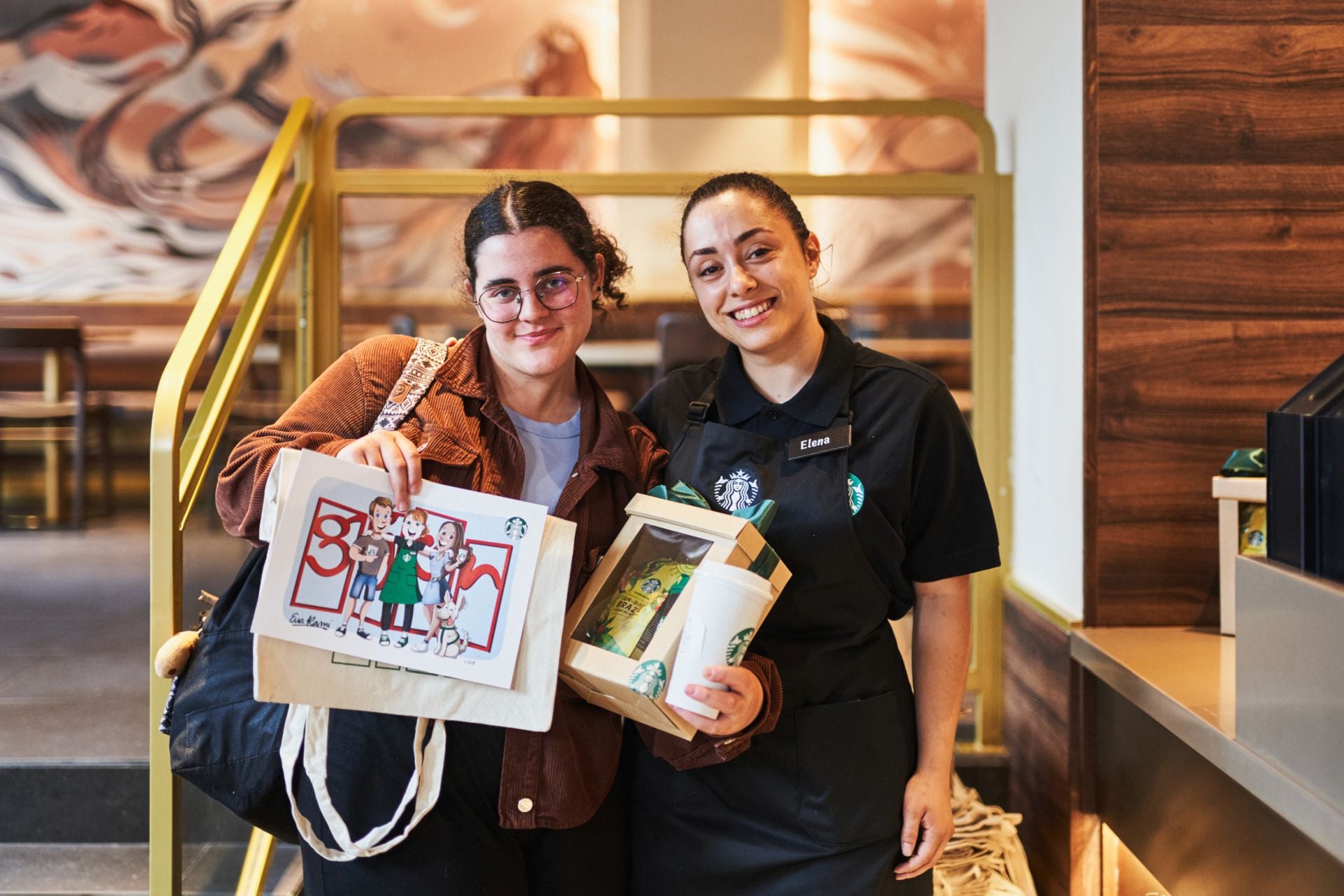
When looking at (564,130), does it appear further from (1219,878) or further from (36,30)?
(1219,878)

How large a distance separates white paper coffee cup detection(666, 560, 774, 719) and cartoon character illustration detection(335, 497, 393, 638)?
37 centimetres

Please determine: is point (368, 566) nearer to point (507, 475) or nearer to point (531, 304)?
point (507, 475)

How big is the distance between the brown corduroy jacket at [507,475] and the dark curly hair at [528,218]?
0.47 feet

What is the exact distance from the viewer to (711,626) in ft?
3.84

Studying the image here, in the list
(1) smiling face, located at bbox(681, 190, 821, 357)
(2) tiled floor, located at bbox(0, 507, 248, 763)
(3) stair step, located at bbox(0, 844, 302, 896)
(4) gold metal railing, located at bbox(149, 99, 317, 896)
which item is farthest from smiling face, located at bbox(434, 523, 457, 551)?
(2) tiled floor, located at bbox(0, 507, 248, 763)

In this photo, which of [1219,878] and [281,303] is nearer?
[1219,878]

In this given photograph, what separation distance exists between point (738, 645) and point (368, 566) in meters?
0.44

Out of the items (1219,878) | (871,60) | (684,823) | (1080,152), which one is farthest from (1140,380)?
(871,60)

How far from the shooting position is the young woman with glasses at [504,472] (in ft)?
4.19

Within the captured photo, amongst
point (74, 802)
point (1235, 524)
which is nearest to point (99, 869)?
point (74, 802)

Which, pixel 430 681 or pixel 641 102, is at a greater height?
pixel 641 102

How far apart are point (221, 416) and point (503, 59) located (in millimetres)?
2438

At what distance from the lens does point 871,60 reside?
394 cm

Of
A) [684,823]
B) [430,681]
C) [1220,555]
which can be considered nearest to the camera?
[430,681]
